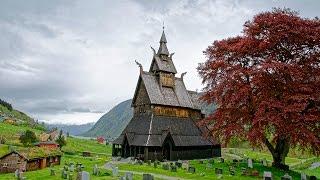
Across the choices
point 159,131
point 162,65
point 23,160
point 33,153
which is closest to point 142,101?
point 159,131

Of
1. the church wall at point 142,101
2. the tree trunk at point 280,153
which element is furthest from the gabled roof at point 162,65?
the tree trunk at point 280,153

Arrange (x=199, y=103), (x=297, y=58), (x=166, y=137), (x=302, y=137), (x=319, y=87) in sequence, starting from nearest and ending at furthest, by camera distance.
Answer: (x=302, y=137), (x=319, y=87), (x=297, y=58), (x=166, y=137), (x=199, y=103)

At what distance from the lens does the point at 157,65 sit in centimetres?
6203

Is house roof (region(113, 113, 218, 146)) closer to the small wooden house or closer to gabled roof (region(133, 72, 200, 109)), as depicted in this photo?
gabled roof (region(133, 72, 200, 109))

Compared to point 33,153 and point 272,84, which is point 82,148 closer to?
point 33,153

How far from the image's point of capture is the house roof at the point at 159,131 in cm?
5338

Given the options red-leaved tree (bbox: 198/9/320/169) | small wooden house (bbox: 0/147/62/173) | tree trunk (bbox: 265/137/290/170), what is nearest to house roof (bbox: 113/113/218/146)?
small wooden house (bbox: 0/147/62/173)

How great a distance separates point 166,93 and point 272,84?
2710 cm

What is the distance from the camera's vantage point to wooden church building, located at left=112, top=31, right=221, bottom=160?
53688 mm

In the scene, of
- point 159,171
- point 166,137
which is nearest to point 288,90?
point 159,171

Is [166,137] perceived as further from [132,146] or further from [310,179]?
[310,179]

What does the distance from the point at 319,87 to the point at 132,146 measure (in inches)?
1113

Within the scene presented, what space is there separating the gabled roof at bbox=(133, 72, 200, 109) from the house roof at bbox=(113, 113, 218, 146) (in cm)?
265

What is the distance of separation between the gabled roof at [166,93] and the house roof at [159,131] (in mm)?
2655
